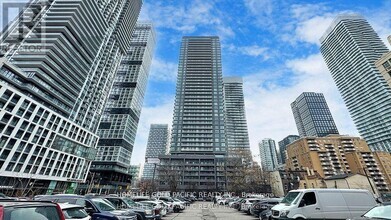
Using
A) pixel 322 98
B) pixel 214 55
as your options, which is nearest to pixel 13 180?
pixel 214 55

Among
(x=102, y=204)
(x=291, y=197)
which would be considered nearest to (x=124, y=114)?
(x=102, y=204)

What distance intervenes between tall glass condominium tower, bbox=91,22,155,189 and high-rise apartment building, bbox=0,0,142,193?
50.3 ft

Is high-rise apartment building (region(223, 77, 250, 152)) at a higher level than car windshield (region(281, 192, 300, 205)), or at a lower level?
higher

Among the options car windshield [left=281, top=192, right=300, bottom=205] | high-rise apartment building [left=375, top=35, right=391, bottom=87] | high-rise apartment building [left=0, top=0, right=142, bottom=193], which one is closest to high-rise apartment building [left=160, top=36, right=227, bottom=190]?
high-rise apartment building [left=0, top=0, right=142, bottom=193]

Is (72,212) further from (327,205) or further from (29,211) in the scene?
(327,205)

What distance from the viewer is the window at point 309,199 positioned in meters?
9.93

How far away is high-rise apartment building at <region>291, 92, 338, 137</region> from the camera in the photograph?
17050 centimetres

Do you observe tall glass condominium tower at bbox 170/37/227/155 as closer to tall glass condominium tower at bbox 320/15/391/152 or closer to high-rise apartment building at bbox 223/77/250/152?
high-rise apartment building at bbox 223/77/250/152

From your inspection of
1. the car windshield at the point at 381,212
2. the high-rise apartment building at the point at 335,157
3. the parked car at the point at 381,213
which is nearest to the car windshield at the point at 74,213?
the parked car at the point at 381,213

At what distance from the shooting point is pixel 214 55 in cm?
15062

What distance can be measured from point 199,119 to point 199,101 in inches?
525

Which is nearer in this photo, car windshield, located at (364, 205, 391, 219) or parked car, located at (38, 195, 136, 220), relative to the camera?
car windshield, located at (364, 205, 391, 219)

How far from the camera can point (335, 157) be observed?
107 meters

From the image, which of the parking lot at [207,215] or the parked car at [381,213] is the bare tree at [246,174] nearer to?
the parking lot at [207,215]
